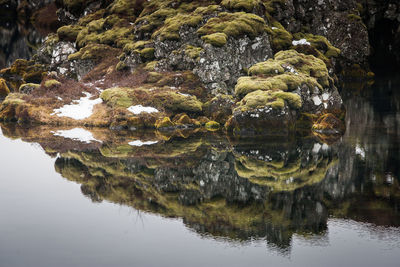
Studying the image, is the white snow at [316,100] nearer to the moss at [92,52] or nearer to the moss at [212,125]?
the moss at [212,125]

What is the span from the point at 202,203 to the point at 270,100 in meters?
18.0

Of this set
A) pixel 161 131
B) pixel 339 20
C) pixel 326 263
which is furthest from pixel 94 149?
pixel 339 20

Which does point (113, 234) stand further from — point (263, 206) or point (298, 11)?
point (298, 11)

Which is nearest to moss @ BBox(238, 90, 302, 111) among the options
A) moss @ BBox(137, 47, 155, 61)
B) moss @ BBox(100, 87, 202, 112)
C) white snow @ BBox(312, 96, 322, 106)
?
white snow @ BBox(312, 96, 322, 106)

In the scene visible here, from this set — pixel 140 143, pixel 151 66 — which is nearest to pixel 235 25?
pixel 151 66

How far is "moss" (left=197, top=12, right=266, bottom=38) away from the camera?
40.4 meters

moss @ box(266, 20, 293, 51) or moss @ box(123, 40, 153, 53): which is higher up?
moss @ box(266, 20, 293, 51)

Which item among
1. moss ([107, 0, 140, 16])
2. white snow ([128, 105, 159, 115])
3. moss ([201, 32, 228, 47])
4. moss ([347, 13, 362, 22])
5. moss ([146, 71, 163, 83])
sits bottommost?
white snow ([128, 105, 159, 115])

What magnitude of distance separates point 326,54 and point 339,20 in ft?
63.5

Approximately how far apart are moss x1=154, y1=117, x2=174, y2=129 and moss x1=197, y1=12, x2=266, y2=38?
11.3m

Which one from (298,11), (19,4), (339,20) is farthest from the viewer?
(19,4)

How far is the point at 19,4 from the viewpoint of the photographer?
4190 inches

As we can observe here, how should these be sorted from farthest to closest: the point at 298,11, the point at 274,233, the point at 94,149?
the point at 298,11, the point at 94,149, the point at 274,233

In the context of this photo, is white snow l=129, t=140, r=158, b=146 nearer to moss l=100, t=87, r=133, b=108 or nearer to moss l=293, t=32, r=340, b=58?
moss l=100, t=87, r=133, b=108
